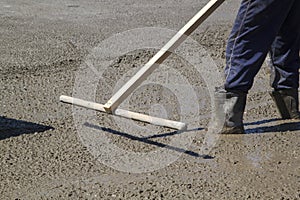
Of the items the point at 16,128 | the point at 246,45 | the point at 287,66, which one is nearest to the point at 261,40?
the point at 246,45

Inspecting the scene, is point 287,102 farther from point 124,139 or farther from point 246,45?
point 124,139

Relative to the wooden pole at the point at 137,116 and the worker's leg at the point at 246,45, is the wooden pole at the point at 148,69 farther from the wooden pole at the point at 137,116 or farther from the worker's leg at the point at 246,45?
the worker's leg at the point at 246,45

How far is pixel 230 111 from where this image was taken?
416cm

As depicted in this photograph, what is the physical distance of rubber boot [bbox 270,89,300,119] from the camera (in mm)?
4395

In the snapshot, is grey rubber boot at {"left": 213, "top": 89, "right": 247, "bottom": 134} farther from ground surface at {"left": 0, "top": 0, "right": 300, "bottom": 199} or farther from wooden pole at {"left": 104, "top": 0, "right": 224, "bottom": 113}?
wooden pole at {"left": 104, "top": 0, "right": 224, "bottom": 113}

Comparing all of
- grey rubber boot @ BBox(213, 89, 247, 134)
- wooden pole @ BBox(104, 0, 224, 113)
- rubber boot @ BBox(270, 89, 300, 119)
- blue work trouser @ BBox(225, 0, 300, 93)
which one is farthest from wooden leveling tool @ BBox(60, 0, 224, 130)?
rubber boot @ BBox(270, 89, 300, 119)

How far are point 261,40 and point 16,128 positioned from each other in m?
1.85

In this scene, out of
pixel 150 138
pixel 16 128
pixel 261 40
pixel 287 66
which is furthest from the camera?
pixel 287 66

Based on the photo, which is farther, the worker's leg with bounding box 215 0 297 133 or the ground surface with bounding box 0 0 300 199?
the worker's leg with bounding box 215 0 297 133

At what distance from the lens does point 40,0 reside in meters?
9.71

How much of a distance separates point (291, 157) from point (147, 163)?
96 centimetres

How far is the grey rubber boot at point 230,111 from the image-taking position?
163 inches

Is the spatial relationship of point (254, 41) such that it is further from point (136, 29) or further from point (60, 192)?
point (136, 29)

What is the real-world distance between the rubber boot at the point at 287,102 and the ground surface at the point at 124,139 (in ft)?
0.24
